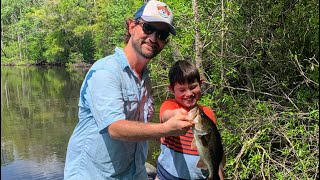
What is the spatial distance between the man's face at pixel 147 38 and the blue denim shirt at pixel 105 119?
11 centimetres

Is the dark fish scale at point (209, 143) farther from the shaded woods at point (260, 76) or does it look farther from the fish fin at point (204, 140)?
the shaded woods at point (260, 76)

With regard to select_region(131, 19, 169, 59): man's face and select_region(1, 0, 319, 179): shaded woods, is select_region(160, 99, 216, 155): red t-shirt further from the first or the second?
select_region(1, 0, 319, 179): shaded woods

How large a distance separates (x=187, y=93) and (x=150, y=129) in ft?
4.08

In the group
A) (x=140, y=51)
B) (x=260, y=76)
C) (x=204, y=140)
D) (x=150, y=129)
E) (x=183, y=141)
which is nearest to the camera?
(x=150, y=129)

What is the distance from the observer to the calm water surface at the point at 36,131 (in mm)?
11312

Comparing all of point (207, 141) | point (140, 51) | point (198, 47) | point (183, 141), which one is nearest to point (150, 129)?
point (140, 51)

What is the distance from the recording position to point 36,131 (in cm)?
1543

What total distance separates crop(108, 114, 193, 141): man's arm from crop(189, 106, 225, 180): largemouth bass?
251mm

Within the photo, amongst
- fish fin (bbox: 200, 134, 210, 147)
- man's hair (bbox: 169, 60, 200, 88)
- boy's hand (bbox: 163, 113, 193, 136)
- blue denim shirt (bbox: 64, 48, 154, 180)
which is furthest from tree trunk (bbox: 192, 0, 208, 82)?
boy's hand (bbox: 163, 113, 193, 136)

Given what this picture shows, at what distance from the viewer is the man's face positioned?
241 cm

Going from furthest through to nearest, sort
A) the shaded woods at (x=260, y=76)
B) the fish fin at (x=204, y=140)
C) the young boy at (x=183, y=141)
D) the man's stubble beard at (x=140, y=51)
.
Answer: the shaded woods at (x=260, y=76), the young boy at (x=183, y=141), the fish fin at (x=204, y=140), the man's stubble beard at (x=140, y=51)

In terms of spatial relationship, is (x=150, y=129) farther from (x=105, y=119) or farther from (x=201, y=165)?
(x=201, y=165)

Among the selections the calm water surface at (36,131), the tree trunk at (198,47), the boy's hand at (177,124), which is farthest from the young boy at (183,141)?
the tree trunk at (198,47)

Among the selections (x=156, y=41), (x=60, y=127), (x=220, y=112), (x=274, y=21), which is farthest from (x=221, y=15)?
(x=60, y=127)
